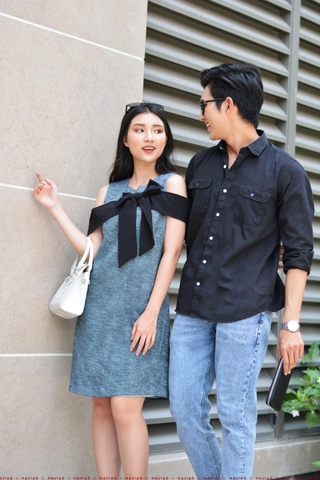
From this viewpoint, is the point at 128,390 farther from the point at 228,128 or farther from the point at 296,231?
the point at 228,128

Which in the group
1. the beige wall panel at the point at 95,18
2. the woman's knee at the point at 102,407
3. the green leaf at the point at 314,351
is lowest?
the woman's knee at the point at 102,407

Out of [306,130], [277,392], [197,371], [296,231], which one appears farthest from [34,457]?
[306,130]

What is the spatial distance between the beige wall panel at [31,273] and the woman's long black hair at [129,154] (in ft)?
1.01

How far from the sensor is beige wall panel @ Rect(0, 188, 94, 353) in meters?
3.03

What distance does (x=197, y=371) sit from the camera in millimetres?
2871

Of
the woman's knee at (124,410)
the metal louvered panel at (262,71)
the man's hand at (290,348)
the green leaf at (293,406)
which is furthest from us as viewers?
the green leaf at (293,406)

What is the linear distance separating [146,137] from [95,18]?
0.86 meters

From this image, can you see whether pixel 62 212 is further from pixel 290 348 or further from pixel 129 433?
pixel 290 348

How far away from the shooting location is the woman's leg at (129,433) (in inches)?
111

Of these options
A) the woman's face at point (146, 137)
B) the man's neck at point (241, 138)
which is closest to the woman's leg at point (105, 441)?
the woman's face at point (146, 137)

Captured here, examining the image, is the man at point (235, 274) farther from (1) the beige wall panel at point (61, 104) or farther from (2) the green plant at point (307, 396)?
(2) the green plant at point (307, 396)

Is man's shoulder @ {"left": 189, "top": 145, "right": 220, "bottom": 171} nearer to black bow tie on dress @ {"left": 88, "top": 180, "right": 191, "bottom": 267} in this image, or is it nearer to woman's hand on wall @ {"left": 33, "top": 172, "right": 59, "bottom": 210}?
black bow tie on dress @ {"left": 88, "top": 180, "right": 191, "bottom": 267}

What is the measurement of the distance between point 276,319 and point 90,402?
163 cm

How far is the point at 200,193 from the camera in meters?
2.96
